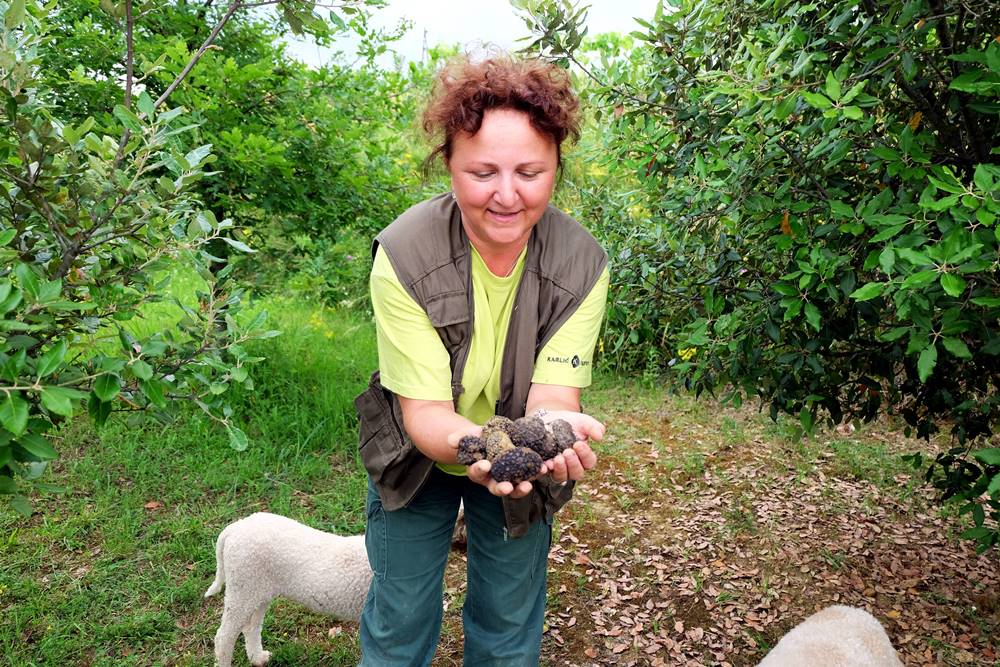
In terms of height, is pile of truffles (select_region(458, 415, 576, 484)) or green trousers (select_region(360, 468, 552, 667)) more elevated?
pile of truffles (select_region(458, 415, 576, 484))

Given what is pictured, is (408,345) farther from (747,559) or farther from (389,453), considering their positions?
(747,559)

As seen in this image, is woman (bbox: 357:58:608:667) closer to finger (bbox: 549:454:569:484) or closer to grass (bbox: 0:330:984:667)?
finger (bbox: 549:454:569:484)

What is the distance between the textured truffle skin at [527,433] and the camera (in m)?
1.86

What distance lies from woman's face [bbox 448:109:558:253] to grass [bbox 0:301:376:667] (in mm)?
1485

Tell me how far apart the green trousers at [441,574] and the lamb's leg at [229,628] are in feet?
2.78

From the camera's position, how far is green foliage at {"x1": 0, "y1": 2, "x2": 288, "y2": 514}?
158 centimetres

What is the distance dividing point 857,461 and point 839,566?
134 cm

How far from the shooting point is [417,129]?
225 cm

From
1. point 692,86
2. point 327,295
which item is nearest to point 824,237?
point 692,86

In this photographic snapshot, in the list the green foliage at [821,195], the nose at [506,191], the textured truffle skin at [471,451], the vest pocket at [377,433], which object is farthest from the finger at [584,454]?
the green foliage at [821,195]

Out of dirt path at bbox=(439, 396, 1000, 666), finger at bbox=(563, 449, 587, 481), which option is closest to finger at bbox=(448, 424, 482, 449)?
finger at bbox=(563, 449, 587, 481)

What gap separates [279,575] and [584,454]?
1685mm

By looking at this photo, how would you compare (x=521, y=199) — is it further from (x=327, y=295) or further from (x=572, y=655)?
(x=327, y=295)

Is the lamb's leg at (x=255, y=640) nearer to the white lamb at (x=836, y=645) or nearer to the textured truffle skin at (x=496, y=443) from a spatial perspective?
the textured truffle skin at (x=496, y=443)
